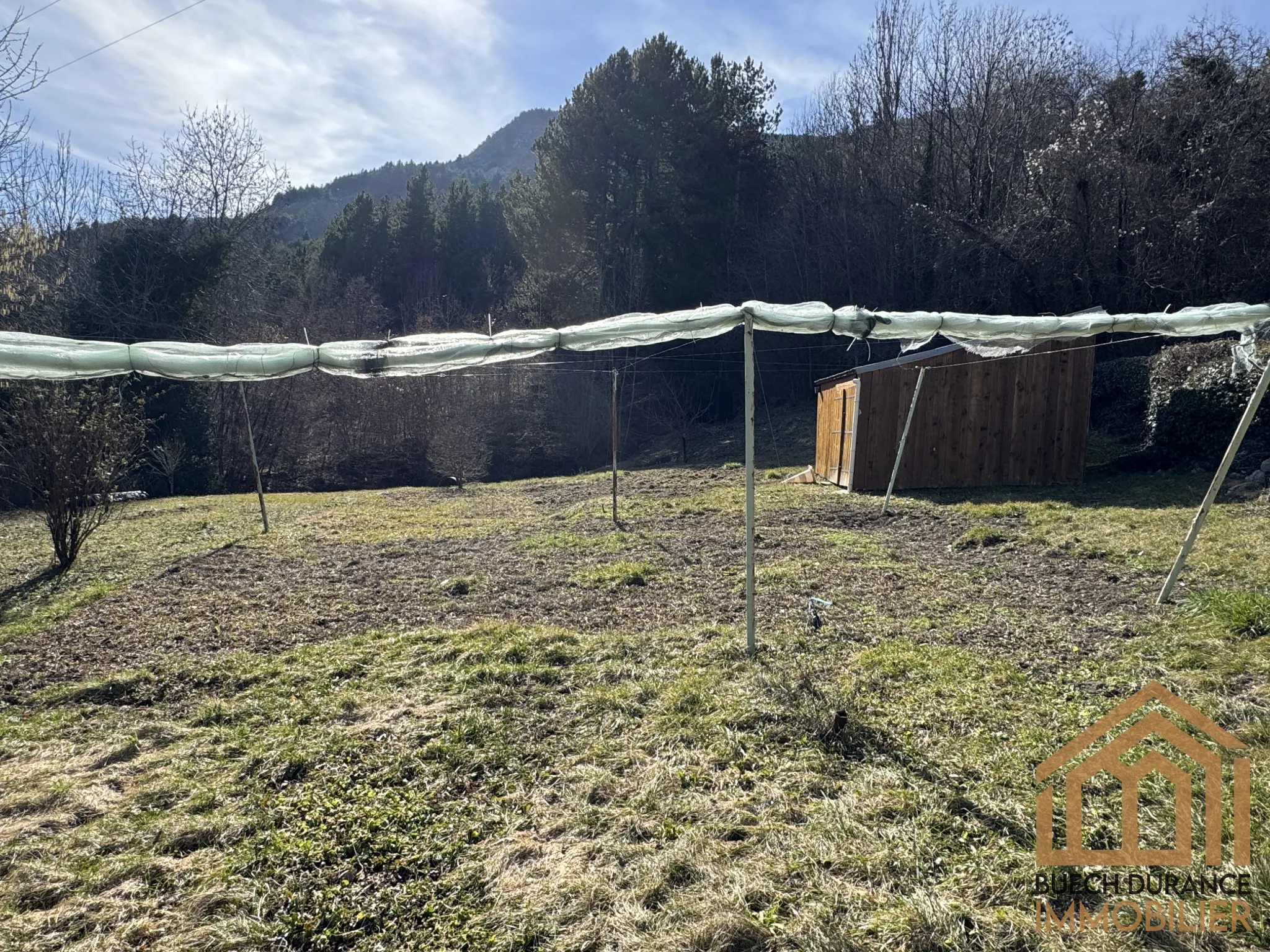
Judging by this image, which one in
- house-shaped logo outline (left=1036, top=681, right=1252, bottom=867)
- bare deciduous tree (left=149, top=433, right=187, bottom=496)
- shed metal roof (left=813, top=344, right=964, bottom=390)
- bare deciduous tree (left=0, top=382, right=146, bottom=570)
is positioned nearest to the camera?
house-shaped logo outline (left=1036, top=681, right=1252, bottom=867)

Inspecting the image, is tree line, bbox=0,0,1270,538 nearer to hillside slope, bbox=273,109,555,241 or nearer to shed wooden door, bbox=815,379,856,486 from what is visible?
shed wooden door, bbox=815,379,856,486

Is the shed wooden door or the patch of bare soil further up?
the shed wooden door

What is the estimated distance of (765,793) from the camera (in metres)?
2.66

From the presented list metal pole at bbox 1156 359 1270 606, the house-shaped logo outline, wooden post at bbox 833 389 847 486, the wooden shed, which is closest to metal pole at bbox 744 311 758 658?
the house-shaped logo outline

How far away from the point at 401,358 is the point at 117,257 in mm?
16797

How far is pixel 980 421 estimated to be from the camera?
10.6 metres

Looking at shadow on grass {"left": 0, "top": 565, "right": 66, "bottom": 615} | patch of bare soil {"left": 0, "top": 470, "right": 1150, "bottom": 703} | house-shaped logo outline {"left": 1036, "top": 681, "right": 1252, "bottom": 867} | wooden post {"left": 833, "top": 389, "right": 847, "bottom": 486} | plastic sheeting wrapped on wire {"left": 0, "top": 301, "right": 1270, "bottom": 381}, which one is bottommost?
shadow on grass {"left": 0, "top": 565, "right": 66, "bottom": 615}

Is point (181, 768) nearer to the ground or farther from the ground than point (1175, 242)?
nearer to the ground

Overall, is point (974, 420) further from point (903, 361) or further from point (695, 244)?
point (695, 244)

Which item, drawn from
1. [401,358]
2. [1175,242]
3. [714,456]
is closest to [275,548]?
[401,358]

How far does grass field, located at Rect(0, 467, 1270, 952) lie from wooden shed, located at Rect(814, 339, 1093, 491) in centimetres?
373

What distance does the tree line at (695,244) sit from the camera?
1267 centimetres

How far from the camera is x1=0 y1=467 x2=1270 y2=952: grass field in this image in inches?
82.6

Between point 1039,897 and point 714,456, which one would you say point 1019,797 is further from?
point 714,456
